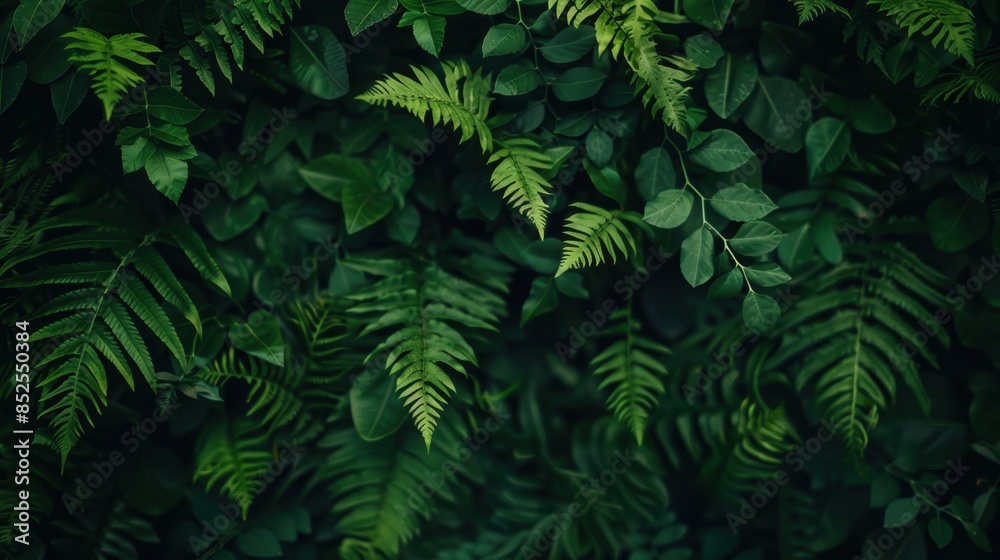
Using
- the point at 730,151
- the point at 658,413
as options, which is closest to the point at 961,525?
the point at 658,413

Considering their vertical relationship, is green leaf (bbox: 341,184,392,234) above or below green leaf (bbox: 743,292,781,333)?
above

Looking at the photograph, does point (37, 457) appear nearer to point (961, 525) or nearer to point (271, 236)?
point (271, 236)

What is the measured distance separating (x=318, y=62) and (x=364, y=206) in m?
0.37

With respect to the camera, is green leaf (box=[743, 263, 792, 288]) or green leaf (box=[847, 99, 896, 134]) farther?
green leaf (box=[847, 99, 896, 134])

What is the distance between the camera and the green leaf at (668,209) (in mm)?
1637

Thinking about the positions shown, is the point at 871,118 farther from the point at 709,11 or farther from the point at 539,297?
the point at 539,297

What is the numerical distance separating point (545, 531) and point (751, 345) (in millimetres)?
746

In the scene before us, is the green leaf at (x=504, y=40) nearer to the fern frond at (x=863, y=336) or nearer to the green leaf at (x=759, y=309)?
the green leaf at (x=759, y=309)

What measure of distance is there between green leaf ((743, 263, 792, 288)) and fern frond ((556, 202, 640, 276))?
27cm

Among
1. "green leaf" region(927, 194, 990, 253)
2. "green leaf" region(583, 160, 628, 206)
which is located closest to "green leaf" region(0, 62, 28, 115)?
"green leaf" region(583, 160, 628, 206)

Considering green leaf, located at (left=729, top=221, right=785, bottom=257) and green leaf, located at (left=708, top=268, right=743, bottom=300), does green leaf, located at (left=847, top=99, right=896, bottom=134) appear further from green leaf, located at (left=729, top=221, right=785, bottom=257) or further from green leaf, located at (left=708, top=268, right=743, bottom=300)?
green leaf, located at (left=708, top=268, right=743, bottom=300)

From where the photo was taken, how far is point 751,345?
1.95m

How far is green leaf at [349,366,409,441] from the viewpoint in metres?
1.77

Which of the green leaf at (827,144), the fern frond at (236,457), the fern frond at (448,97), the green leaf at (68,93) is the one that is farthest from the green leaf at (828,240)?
the green leaf at (68,93)
